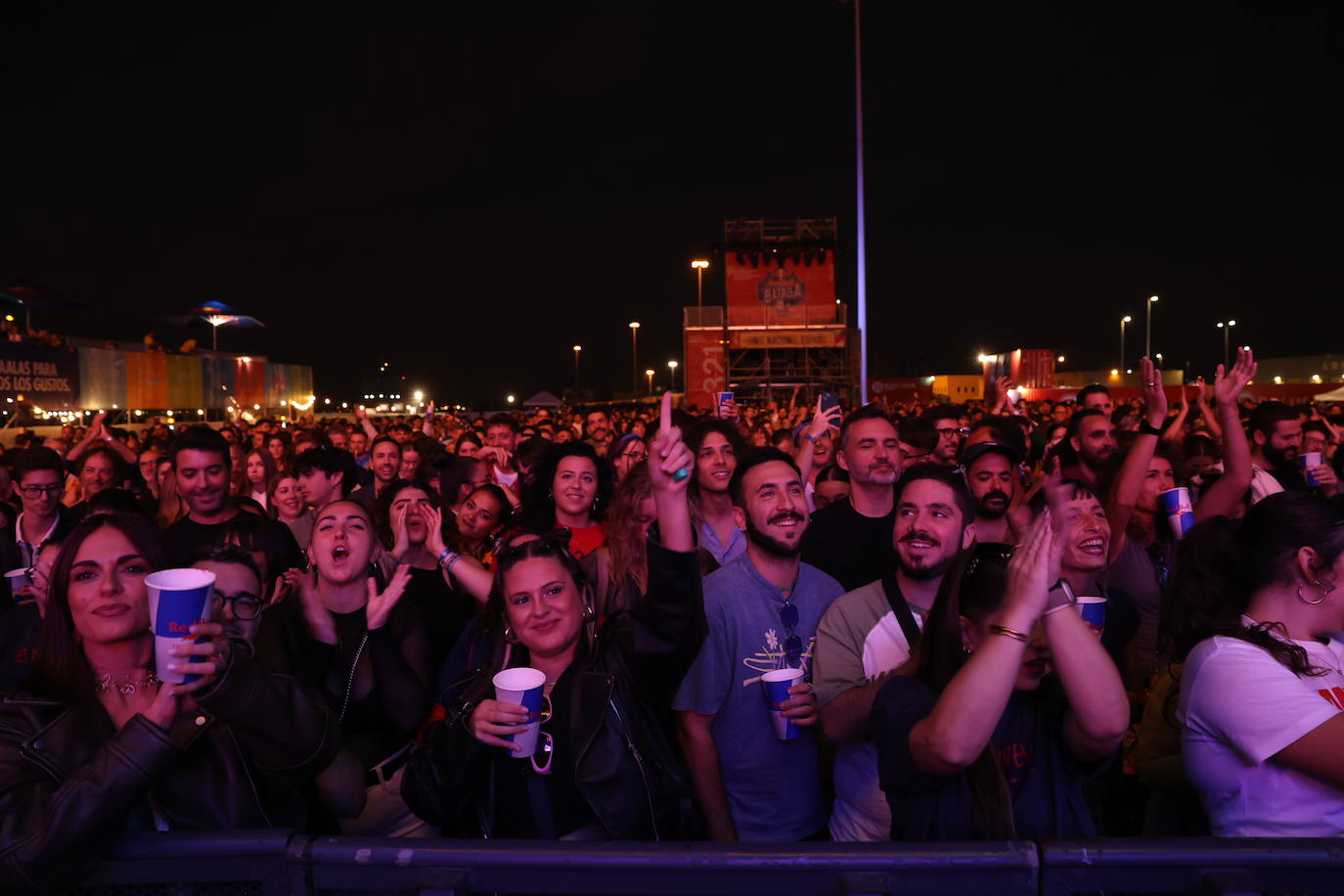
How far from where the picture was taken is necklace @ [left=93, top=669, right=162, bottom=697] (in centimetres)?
231

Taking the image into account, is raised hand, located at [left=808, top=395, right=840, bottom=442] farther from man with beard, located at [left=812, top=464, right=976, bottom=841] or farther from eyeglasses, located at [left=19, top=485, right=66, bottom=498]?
eyeglasses, located at [left=19, top=485, right=66, bottom=498]

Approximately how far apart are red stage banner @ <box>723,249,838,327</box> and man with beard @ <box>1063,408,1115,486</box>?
38140 millimetres

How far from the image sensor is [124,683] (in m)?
2.35

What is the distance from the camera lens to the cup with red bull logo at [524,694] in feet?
7.35

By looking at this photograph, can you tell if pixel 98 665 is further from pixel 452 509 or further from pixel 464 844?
pixel 452 509

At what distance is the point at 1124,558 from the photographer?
4.39m

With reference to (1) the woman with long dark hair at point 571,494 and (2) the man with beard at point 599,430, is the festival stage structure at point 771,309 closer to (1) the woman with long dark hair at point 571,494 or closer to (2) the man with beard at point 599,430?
(2) the man with beard at point 599,430

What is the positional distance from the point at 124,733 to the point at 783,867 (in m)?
1.48

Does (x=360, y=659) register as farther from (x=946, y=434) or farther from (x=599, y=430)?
(x=599, y=430)

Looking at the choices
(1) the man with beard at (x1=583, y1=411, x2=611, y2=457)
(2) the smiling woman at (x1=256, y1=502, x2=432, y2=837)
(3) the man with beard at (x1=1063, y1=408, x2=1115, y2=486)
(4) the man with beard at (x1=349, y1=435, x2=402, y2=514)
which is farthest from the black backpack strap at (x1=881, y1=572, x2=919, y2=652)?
(1) the man with beard at (x1=583, y1=411, x2=611, y2=457)

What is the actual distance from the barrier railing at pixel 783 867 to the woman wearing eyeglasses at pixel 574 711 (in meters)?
0.55

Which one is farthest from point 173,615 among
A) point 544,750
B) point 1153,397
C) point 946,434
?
point 946,434

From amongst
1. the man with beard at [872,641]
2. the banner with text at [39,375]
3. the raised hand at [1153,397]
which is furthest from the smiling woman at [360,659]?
the banner with text at [39,375]

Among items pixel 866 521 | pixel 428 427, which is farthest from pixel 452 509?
pixel 428 427
